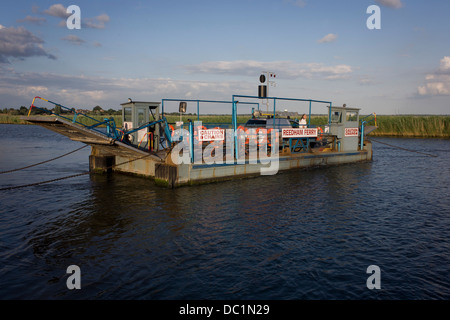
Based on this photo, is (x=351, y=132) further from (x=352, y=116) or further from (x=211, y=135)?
(x=211, y=135)

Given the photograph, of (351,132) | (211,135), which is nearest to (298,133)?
(351,132)

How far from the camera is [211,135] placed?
1644 cm

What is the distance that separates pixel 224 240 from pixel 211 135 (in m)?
8.15

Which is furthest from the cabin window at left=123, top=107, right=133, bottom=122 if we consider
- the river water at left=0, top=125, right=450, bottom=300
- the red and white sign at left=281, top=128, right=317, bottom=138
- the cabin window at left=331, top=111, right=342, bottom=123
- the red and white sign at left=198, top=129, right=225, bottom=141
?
the cabin window at left=331, top=111, right=342, bottom=123

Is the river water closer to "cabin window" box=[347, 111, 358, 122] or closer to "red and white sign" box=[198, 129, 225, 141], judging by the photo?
"red and white sign" box=[198, 129, 225, 141]

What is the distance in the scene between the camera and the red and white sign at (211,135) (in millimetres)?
15977

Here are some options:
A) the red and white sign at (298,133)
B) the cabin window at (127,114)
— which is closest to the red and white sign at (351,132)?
the red and white sign at (298,133)

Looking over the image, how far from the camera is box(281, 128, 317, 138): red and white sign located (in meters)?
19.5

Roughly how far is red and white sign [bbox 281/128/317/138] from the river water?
4.16 meters

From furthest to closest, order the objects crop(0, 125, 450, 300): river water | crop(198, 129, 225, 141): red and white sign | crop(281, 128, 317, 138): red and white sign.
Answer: crop(281, 128, 317, 138): red and white sign → crop(198, 129, 225, 141): red and white sign → crop(0, 125, 450, 300): river water

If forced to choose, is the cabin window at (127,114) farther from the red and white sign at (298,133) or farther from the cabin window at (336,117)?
the cabin window at (336,117)

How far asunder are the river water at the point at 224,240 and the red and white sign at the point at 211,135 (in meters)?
2.32

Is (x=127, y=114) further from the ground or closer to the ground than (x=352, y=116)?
closer to the ground

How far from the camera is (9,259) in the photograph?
302 inches
